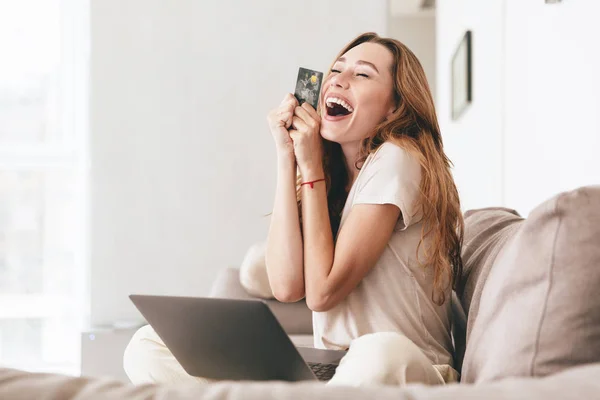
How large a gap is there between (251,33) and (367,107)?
181 centimetres

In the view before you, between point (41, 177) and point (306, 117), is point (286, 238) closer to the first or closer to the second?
point (306, 117)

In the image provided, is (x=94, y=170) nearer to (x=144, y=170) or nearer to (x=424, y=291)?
(x=144, y=170)

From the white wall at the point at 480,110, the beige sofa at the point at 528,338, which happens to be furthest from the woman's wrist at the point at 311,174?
the white wall at the point at 480,110

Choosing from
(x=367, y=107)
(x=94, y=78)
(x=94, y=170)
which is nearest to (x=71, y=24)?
(x=94, y=78)

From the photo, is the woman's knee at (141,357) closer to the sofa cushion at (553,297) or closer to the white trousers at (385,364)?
the white trousers at (385,364)

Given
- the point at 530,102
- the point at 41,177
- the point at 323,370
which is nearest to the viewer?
the point at 323,370

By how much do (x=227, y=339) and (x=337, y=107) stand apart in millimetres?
865

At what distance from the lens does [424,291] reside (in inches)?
56.7

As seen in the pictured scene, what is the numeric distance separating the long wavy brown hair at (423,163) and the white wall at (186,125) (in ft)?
4.93

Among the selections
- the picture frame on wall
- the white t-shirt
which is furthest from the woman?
the picture frame on wall

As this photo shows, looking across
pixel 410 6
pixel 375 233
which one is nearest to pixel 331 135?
pixel 375 233

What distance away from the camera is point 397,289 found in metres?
Answer: 1.41

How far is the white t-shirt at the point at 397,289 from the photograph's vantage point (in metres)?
1.39

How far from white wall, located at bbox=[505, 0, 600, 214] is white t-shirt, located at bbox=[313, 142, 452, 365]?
513mm
